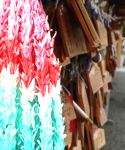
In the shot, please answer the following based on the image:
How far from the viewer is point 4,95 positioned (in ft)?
1.92

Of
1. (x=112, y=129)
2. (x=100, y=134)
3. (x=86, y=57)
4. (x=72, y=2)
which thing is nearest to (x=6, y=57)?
(x=72, y=2)

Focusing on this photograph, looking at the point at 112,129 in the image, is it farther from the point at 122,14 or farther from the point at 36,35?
the point at 36,35

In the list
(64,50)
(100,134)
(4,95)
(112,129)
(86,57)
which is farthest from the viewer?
(112,129)

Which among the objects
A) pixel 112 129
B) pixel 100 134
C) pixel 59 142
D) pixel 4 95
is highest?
pixel 4 95

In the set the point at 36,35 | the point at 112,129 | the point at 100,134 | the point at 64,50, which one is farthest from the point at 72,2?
the point at 112,129

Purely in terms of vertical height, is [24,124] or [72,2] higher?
[72,2]

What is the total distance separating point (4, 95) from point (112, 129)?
9.86ft

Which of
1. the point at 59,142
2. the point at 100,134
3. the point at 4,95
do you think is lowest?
the point at 100,134

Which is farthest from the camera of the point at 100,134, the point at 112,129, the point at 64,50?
the point at 112,129

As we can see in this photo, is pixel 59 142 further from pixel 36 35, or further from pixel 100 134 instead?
pixel 100 134

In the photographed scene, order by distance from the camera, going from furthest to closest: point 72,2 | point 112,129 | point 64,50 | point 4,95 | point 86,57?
point 112,129 → point 86,57 → point 64,50 → point 72,2 → point 4,95

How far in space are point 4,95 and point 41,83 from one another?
67mm

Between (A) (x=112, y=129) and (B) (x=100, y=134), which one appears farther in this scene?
(A) (x=112, y=129)

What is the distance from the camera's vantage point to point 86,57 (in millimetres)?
1972
